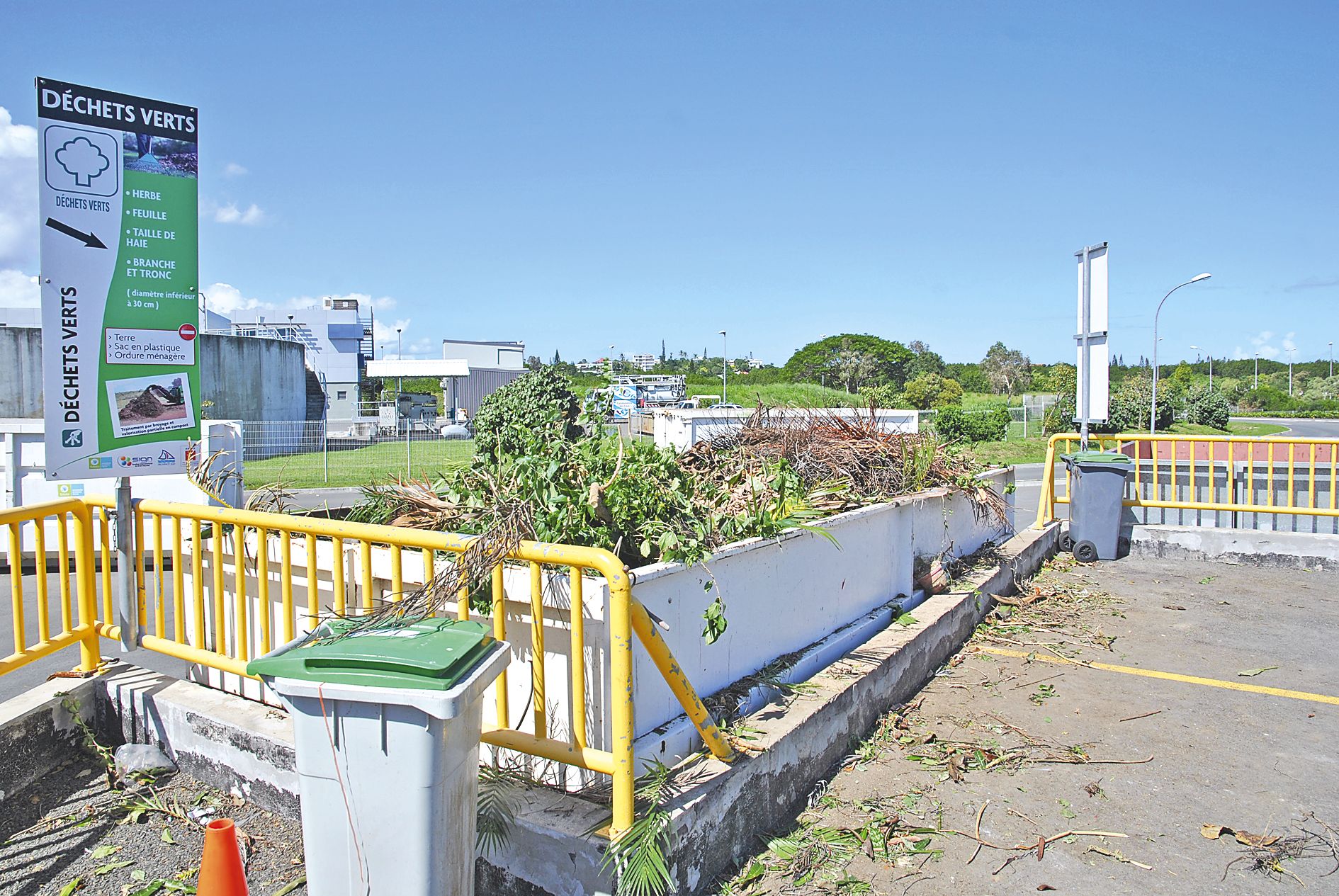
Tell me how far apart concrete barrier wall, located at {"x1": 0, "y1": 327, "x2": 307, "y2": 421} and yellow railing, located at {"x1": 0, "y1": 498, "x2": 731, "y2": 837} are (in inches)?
769

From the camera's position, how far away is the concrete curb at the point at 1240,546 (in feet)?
28.4

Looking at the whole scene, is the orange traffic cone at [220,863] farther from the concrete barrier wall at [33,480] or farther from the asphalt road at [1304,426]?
the asphalt road at [1304,426]

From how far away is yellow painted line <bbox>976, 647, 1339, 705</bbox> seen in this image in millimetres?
5059

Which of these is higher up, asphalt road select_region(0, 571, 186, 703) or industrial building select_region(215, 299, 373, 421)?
industrial building select_region(215, 299, 373, 421)

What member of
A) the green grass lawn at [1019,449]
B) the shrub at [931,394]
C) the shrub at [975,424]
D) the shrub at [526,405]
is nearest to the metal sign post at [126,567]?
the shrub at [526,405]

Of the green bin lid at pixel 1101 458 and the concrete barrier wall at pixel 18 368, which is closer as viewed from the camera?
the green bin lid at pixel 1101 458

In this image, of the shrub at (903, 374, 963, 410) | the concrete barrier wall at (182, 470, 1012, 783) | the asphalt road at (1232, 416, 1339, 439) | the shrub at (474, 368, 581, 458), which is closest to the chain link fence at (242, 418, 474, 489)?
the shrub at (474, 368, 581, 458)

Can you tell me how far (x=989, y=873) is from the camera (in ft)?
10.2

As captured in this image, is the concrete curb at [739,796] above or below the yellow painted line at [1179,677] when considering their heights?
above

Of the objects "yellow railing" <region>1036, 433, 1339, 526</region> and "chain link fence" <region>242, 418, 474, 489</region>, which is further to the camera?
"chain link fence" <region>242, 418, 474, 489</region>

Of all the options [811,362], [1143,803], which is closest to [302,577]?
[1143,803]

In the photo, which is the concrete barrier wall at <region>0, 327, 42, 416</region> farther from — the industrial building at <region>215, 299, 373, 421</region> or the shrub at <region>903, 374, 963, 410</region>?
the shrub at <region>903, 374, 963, 410</region>

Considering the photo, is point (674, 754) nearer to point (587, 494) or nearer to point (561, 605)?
point (561, 605)

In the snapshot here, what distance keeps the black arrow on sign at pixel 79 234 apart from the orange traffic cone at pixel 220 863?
9.34 ft
